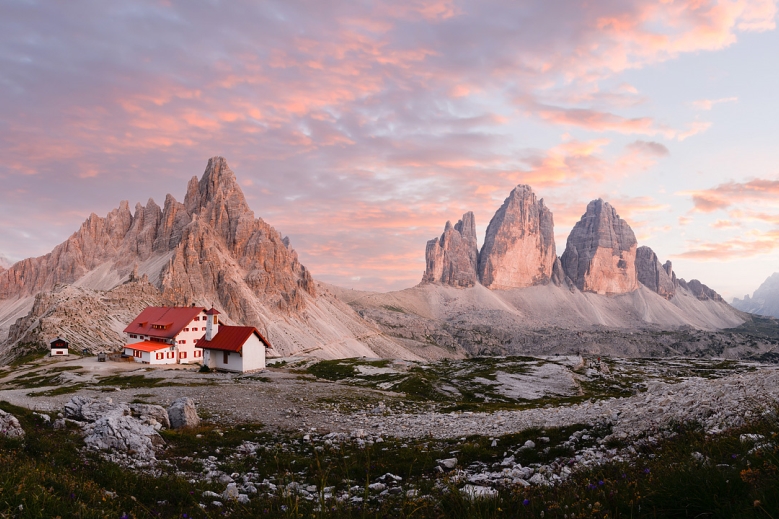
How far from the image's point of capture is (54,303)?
11525 centimetres

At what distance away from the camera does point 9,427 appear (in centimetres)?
1612

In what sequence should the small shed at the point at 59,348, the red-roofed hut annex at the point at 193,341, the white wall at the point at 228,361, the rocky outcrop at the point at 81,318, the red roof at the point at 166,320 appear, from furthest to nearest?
the rocky outcrop at the point at 81,318 < the small shed at the point at 59,348 < the red roof at the point at 166,320 < the red-roofed hut annex at the point at 193,341 < the white wall at the point at 228,361

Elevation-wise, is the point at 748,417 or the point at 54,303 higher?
the point at 54,303

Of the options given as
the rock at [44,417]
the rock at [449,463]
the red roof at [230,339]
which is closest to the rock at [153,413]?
the rock at [44,417]

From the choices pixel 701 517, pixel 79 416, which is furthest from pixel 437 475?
pixel 79 416

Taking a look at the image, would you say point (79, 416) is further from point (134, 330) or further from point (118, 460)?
point (134, 330)

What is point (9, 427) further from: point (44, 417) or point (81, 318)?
point (81, 318)

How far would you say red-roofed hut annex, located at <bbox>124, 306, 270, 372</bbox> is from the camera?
69.1 meters

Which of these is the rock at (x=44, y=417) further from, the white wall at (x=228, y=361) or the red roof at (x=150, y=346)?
the red roof at (x=150, y=346)

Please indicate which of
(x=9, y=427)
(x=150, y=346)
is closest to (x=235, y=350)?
(x=150, y=346)

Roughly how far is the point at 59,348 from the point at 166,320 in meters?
25.1

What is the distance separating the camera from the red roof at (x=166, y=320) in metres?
83.8

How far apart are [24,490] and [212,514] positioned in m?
3.75

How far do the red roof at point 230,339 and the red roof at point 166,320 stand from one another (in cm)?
1416
